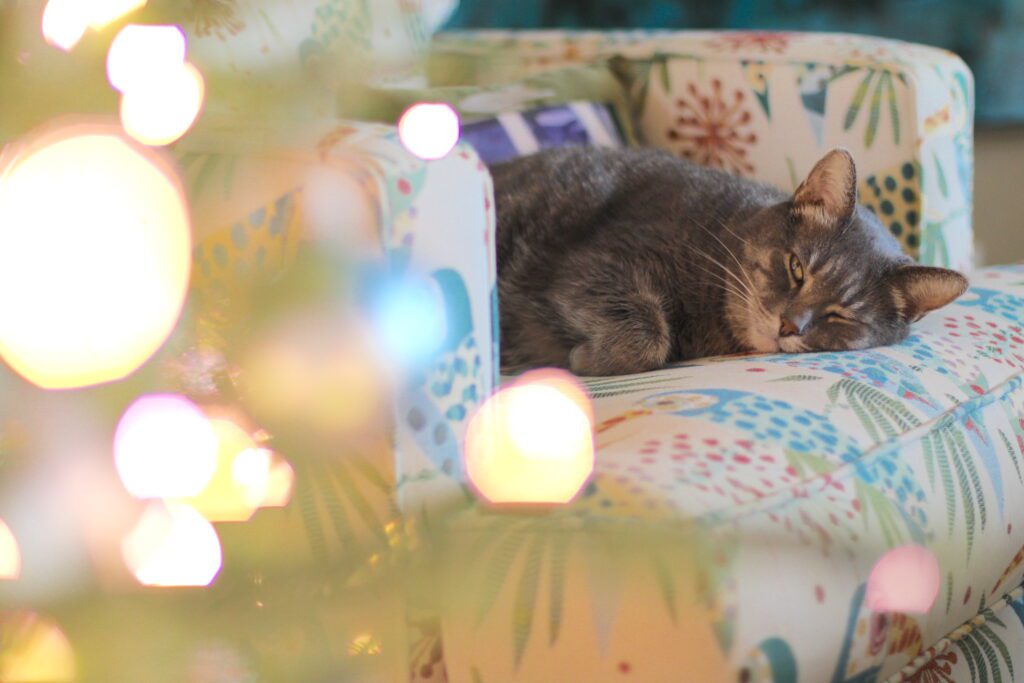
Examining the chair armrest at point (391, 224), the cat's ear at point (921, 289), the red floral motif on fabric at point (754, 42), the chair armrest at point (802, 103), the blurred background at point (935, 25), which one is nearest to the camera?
the chair armrest at point (391, 224)

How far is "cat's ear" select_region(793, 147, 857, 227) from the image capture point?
124cm

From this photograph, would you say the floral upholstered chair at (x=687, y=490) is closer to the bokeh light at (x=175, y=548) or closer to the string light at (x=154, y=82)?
the string light at (x=154, y=82)

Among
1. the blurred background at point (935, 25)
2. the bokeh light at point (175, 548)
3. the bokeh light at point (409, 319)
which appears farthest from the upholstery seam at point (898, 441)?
the blurred background at point (935, 25)

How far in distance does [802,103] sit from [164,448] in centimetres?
110

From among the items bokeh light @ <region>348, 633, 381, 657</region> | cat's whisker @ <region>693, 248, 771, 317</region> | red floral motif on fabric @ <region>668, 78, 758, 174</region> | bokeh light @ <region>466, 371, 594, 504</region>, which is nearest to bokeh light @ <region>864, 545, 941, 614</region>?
bokeh light @ <region>466, 371, 594, 504</region>

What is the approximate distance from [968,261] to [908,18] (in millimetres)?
956

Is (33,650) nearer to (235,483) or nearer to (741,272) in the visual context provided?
(235,483)

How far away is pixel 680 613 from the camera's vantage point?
2.30 feet

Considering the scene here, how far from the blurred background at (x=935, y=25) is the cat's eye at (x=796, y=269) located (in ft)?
3.96

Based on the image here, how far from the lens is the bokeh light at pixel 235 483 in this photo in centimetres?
72

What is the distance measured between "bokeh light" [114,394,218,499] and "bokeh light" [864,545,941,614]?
1.59ft

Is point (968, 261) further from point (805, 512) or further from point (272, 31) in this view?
point (272, 31)

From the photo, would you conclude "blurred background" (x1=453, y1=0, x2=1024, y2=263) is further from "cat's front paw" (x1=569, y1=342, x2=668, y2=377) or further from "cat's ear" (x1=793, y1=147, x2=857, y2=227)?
"cat's front paw" (x1=569, y1=342, x2=668, y2=377)

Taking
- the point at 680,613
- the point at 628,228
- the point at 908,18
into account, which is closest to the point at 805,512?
the point at 680,613
